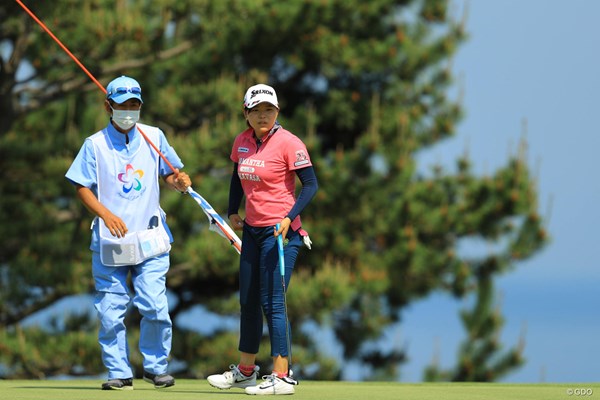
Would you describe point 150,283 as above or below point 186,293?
below

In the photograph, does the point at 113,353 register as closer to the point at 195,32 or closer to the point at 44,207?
the point at 195,32

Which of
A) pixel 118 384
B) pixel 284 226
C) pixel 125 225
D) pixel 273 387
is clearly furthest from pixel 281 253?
pixel 118 384

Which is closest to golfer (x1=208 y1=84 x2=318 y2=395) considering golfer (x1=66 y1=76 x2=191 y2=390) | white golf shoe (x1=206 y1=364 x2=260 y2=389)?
white golf shoe (x1=206 y1=364 x2=260 y2=389)

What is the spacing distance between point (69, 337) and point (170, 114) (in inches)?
153

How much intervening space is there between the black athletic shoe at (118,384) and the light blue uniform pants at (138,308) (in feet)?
0.08

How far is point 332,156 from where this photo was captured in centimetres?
1683

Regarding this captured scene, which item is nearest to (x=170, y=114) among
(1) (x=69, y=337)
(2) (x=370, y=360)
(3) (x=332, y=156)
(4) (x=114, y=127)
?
(3) (x=332, y=156)

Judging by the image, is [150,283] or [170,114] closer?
[150,283]

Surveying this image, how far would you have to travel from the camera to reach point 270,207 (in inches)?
235

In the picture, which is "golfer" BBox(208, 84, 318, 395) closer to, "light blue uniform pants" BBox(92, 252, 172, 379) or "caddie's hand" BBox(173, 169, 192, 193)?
"caddie's hand" BBox(173, 169, 192, 193)

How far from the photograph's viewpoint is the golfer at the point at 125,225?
6.32 m

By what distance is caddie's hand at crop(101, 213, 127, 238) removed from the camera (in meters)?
6.19

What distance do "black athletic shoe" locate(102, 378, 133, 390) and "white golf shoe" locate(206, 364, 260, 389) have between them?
0.50m

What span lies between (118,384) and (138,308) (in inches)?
17.9
